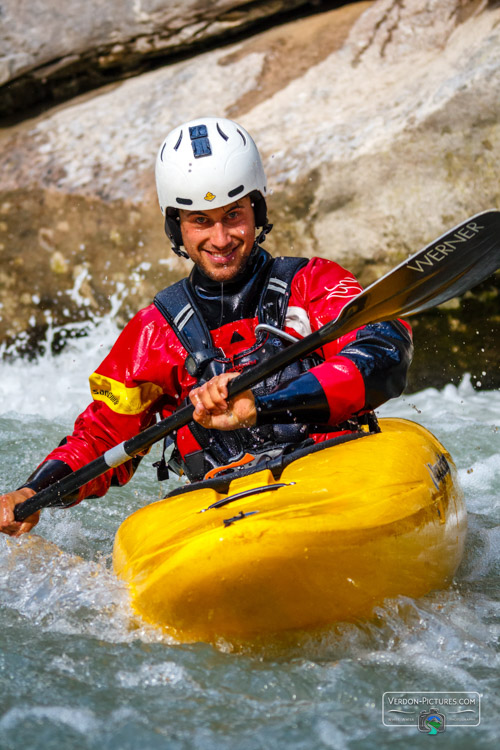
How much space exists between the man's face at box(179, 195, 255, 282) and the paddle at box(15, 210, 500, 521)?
54 centimetres

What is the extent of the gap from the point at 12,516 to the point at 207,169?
4.11 ft

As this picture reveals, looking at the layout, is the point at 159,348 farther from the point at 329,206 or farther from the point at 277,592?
the point at 329,206

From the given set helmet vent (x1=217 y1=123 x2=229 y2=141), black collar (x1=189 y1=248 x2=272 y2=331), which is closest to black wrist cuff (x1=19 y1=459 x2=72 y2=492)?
black collar (x1=189 y1=248 x2=272 y2=331)

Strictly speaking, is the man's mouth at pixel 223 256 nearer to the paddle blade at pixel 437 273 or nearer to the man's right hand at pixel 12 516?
the paddle blade at pixel 437 273

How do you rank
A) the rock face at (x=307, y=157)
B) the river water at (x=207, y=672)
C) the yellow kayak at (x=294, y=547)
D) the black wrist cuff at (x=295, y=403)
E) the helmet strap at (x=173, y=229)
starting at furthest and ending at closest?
the rock face at (x=307, y=157), the helmet strap at (x=173, y=229), the black wrist cuff at (x=295, y=403), the yellow kayak at (x=294, y=547), the river water at (x=207, y=672)

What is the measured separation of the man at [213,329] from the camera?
2.66 metres

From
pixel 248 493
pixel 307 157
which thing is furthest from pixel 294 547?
pixel 307 157

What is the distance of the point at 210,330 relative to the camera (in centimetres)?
282

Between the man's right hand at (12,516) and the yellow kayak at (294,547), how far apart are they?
0.51 meters

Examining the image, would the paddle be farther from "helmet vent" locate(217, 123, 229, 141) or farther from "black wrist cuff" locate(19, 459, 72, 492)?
"helmet vent" locate(217, 123, 229, 141)

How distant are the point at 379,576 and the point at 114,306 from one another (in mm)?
4012

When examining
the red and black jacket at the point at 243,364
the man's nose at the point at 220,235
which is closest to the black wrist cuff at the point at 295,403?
the red and black jacket at the point at 243,364

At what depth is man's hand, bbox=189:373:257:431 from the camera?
2.26m

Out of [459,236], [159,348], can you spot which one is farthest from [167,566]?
[459,236]
